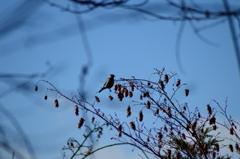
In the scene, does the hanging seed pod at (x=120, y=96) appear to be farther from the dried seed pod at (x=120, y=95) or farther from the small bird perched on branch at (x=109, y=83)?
the small bird perched on branch at (x=109, y=83)

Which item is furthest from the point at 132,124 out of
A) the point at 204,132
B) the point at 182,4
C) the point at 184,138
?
the point at 182,4

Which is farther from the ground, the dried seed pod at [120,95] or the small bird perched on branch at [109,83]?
the small bird perched on branch at [109,83]

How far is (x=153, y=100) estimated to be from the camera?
5215 mm

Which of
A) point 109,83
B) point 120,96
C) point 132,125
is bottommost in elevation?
point 132,125

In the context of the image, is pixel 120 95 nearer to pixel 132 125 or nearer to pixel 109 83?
pixel 109 83

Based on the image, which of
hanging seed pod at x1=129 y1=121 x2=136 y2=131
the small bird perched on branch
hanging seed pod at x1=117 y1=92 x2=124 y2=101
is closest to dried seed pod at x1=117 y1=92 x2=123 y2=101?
hanging seed pod at x1=117 y1=92 x2=124 y2=101

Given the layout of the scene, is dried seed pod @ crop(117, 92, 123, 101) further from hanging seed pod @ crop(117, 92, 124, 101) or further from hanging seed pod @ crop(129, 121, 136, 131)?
hanging seed pod @ crop(129, 121, 136, 131)

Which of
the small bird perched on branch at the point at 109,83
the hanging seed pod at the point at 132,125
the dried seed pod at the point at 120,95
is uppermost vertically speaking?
the small bird perched on branch at the point at 109,83

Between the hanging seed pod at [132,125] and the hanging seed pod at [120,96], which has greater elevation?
the hanging seed pod at [120,96]

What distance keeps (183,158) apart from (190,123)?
0.58 metres

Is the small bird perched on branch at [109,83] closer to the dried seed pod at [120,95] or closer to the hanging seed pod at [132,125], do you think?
the dried seed pod at [120,95]

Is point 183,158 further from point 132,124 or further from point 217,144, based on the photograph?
point 132,124

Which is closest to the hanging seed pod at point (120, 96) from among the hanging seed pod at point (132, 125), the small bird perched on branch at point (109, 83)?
the small bird perched on branch at point (109, 83)

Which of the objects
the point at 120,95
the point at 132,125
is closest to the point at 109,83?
the point at 120,95
